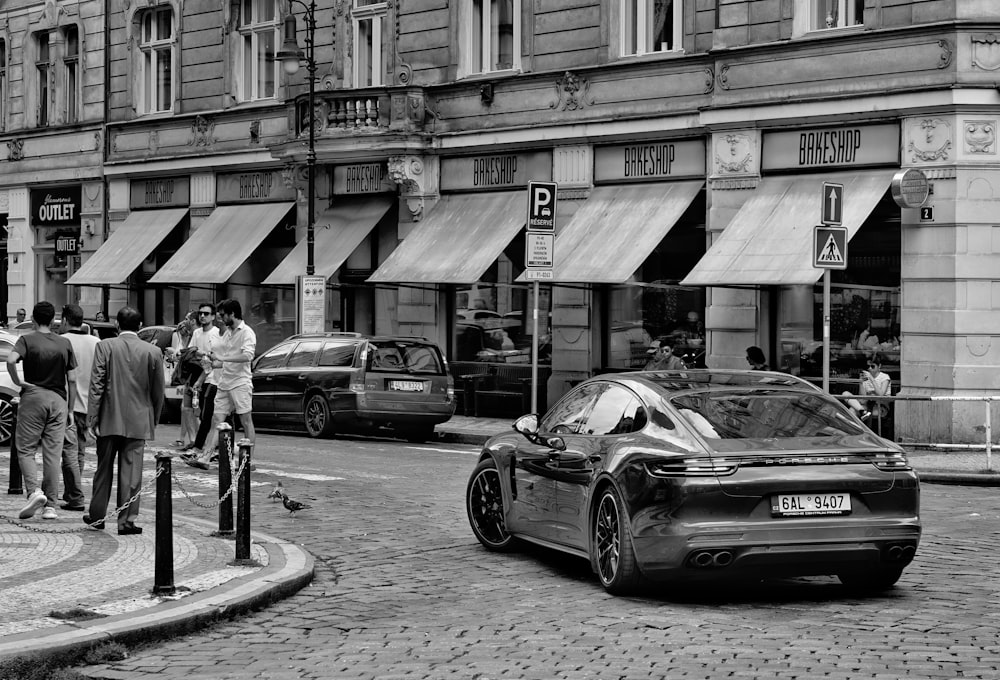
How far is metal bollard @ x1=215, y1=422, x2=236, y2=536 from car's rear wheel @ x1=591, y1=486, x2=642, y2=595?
275 centimetres

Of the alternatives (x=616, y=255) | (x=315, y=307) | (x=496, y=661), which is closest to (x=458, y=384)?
(x=315, y=307)

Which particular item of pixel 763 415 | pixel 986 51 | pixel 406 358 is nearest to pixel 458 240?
pixel 406 358

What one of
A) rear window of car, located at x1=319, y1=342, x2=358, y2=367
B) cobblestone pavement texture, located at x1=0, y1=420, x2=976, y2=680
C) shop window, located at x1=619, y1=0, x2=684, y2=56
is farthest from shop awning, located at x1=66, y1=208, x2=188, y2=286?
cobblestone pavement texture, located at x1=0, y1=420, x2=976, y2=680

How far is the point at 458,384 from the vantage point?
26.7m

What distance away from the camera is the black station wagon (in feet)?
71.5

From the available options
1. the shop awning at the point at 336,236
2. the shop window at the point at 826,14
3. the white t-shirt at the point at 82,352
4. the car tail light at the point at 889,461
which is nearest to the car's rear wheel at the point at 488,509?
the car tail light at the point at 889,461

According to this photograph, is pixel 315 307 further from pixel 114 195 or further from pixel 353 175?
pixel 114 195

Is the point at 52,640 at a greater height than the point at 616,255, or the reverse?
the point at 616,255

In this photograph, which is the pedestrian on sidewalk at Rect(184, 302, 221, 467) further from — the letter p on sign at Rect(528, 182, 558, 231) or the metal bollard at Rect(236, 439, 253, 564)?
the metal bollard at Rect(236, 439, 253, 564)

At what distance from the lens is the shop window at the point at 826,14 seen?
2172cm

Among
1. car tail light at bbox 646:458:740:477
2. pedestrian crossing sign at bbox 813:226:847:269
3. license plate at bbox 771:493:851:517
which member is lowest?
license plate at bbox 771:493:851:517

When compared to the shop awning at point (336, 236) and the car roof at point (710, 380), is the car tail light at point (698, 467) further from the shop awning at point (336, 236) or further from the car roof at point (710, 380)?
the shop awning at point (336, 236)

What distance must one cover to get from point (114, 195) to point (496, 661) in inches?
1158

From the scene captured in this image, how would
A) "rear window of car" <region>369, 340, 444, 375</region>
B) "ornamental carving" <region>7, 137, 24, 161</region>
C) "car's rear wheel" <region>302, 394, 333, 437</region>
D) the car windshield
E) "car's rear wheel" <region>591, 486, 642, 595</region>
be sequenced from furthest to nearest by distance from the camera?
"ornamental carving" <region>7, 137, 24, 161</region>, "car's rear wheel" <region>302, 394, 333, 437</region>, "rear window of car" <region>369, 340, 444, 375</region>, the car windshield, "car's rear wheel" <region>591, 486, 642, 595</region>
